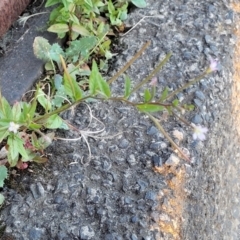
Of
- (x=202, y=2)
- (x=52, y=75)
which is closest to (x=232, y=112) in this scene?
(x=202, y=2)

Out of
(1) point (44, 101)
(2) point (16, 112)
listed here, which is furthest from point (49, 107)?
(2) point (16, 112)

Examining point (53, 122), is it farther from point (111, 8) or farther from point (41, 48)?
point (111, 8)

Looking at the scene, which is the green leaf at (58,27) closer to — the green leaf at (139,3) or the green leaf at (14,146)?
the green leaf at (139,3)

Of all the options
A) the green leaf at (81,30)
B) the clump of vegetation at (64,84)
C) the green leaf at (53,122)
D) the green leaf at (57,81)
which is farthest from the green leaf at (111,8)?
the green leaf at (53,122)

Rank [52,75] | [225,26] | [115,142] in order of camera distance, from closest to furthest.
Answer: [115,142]
[52,75]
[225,26]

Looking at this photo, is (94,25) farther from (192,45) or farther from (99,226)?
(99,226)

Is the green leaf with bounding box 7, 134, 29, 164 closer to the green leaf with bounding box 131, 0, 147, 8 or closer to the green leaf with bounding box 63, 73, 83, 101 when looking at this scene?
the green leaf with bounding box 63, 73, 83, 101
